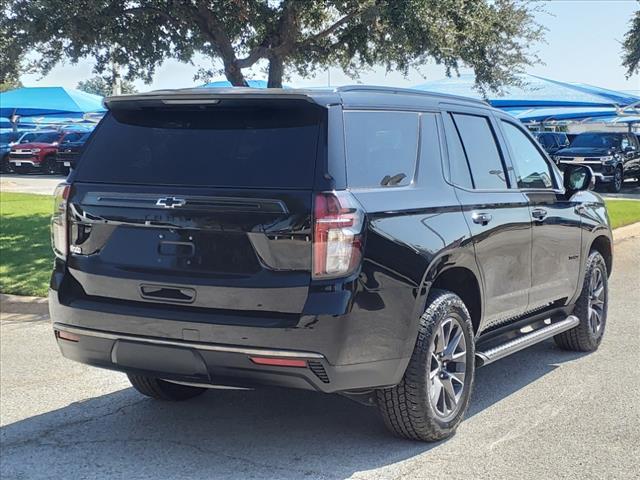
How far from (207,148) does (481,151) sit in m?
2.00

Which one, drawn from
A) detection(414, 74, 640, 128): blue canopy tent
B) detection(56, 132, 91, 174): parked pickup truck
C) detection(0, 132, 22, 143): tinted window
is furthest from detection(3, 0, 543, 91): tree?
detection(0, 132, 22, 143): tinted window

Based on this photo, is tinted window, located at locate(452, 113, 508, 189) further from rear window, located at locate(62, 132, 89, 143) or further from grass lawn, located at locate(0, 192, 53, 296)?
rear window, located at locate(62, 132, 89, 143)

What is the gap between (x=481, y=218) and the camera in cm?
498

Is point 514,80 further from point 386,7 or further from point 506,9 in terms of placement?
point 386,7

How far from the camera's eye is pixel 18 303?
27.7 feet

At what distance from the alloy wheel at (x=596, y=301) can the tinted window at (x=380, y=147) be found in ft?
8.55

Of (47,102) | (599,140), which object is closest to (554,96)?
(599,140)

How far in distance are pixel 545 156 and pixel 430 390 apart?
2.60 meters

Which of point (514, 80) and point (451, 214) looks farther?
point (514, 80)

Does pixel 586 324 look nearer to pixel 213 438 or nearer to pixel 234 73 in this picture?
pixel 213 438

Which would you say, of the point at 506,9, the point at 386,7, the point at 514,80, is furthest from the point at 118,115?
the point at 514,80

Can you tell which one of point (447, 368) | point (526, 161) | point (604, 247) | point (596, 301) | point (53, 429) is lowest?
point (53, 429)

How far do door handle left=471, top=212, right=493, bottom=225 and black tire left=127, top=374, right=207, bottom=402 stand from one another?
218cm

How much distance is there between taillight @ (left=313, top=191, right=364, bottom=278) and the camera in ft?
12.8
